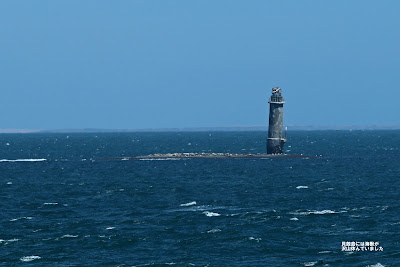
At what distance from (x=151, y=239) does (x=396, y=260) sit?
14674 millimetres

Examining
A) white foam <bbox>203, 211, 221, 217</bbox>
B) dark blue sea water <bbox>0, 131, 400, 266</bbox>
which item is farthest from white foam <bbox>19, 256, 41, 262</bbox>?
white foam <bbox>203, 211, 221, 217</bbox>

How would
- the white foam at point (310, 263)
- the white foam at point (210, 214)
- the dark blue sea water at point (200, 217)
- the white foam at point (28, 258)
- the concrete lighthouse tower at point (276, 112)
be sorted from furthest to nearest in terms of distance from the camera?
1. the concrete lighthouse tower at point (276, 112)
2. the white foam at point (210, 214)
3. the dark blue sea water at point (200, 217)
4. the white foam at point (28, 258)
5. the white foam at point (310, 263)

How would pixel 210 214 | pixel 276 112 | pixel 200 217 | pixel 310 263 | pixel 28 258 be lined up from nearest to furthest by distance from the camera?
1. pixel 310 263
2. pixel 28 258
3. pixel 200 217
4. pixel 210 214
5. pixel 276 112

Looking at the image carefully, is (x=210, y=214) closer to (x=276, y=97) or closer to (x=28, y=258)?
(x=28, y=258)

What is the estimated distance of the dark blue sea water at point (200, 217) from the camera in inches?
1676

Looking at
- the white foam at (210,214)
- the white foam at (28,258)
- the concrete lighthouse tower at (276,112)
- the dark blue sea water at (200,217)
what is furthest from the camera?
the concrete lighthouse tower at (276,112)

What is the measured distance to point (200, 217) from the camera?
55.8 m

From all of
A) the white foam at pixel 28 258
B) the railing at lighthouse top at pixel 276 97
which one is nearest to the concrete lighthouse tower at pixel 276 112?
the railing at lighthouse top at pixel 276 97

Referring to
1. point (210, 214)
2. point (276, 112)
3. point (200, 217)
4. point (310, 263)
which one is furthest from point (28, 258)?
point (276, 112)

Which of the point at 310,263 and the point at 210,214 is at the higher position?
the point at 210,214

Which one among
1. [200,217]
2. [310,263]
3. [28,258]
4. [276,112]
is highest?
[276,112]

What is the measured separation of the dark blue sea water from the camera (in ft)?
140

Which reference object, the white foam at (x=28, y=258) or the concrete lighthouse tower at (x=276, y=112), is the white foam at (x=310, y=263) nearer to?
the white foam at (x=28, y=258)

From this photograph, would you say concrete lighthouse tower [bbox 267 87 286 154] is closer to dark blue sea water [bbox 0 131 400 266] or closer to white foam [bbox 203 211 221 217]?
dark blue sea water [bbox 0 131 400 266]
